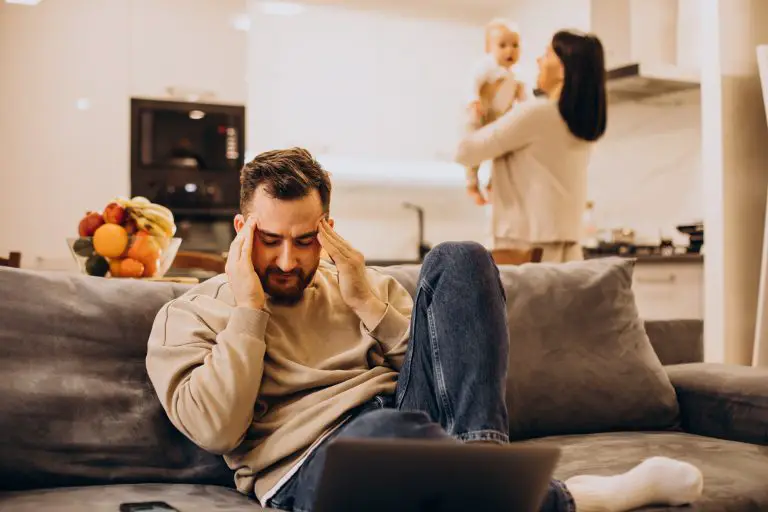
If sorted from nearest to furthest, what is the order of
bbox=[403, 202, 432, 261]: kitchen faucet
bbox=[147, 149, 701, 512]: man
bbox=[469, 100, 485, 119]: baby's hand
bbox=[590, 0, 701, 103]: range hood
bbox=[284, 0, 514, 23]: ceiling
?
bbox=[147, 149, 701, 512]: man < bbox=[469, 100, 485, 119]: baby's hand < bbox=[590, 0, 701, 103]: range hood < bbox=[284, 0, 514, 23]: ceiling < bbox=[403, 202, 432, 261]: kitchen faucet

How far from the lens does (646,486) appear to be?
5.09ft

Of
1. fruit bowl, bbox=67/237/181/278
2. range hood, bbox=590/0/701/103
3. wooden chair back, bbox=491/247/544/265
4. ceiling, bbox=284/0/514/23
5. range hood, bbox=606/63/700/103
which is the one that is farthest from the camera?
ceiling, bbox=284/0/514/23

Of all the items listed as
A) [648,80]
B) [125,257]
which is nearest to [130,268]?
[125,257]

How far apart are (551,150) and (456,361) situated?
163 cm

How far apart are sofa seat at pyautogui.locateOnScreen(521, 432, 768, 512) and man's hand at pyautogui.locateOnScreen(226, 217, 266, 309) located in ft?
2.23

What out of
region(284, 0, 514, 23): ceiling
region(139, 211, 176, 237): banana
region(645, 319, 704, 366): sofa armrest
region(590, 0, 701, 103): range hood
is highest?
region(284, 0, 514, 23): ceiling

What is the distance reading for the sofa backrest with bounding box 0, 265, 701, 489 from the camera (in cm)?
163

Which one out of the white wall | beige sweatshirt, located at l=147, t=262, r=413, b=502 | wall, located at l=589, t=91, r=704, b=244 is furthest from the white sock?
the white wall

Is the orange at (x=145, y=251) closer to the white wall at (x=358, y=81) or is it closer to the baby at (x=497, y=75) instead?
the baby at (x=497, y=75)

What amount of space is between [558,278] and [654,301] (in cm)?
232

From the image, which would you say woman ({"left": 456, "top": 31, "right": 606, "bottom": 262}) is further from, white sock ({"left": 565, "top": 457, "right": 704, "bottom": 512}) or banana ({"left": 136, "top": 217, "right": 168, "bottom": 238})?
white sock ({"left": 565, "top": 457, "right": 704, "bottom": 512})

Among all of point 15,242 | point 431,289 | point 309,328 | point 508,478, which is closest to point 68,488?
point 309,328

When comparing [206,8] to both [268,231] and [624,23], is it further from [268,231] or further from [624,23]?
[268,231]

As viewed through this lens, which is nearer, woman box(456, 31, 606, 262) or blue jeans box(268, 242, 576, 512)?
blue jeans box(268, 242, 576, 512)
